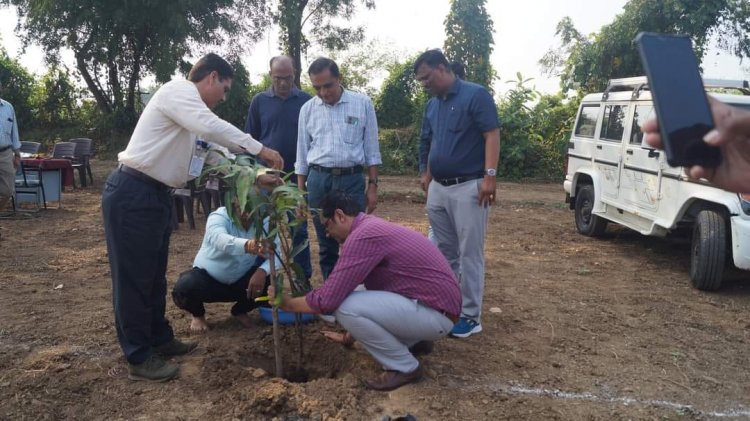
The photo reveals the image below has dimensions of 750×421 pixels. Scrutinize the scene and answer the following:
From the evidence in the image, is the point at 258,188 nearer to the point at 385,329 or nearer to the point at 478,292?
the point at 385,329

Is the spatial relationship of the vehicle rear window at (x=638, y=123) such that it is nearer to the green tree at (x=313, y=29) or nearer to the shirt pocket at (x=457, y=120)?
the shirt pocket at (x=457, y=120)

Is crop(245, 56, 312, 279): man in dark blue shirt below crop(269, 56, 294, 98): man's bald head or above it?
below

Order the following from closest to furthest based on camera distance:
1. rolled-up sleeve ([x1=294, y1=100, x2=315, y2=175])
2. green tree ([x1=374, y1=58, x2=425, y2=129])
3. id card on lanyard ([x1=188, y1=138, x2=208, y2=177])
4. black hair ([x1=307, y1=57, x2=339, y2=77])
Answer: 1. id card on lanyard ([x1=188, y1=138, x2=208, y2=177])
2. black hair ([x1=307, y1=57, x2=339, y2=77])
3. rolled-up sleeve ([x1=294, y1=100, x2=315, y2=175])
4. green tree ([x1=374, y1=58, x2=425, y2=129])

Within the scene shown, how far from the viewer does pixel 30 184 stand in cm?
907

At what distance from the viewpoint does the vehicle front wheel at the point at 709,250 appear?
203 inches

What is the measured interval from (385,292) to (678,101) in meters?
2.06

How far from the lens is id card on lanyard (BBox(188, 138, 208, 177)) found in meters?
3.40

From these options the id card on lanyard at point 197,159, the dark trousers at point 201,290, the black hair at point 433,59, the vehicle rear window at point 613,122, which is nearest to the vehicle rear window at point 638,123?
the vehicle rear window at point 613,122

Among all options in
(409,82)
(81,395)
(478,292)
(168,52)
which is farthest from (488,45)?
(81,395)

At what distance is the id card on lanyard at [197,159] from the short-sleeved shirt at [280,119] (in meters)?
1.39

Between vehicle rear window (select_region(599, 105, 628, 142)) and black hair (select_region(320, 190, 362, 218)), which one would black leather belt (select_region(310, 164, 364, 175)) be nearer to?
black hair (select_region(320, 190, 362, 218))

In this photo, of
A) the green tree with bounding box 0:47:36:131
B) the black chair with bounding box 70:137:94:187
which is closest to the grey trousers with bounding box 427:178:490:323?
the black chair with bounding box 70:137:94:187

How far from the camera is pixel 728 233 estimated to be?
5340 mm

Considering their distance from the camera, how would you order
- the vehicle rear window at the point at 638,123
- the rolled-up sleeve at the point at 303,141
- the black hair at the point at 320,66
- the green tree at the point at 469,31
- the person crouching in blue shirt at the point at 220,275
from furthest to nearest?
the green tree at the point at 469,31 → the vehicle rear window at the point at 638,123 → the rolled-up sleeve at the point at 303,141 → the black hair at the point at 320,66 → the person crouching in blue shirt at the point at 220,275
